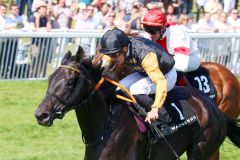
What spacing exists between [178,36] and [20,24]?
8.39m

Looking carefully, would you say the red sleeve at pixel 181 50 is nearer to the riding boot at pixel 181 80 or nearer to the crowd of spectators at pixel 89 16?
the riding boot at pixel 181 80

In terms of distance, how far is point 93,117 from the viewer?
6938mm

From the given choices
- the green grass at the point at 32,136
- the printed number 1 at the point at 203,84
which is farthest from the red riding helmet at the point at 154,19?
the green grass at the point at 32,136

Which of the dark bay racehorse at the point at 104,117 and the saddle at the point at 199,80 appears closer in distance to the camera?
the dark bay racehorse at the point at 104,117

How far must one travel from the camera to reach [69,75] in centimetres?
662

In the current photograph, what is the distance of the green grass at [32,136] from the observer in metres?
10.2

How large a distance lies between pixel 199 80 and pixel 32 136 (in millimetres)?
3123

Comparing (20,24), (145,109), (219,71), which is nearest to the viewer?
(145,109)

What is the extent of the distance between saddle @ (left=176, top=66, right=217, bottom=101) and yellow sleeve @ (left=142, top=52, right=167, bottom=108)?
6.25ft

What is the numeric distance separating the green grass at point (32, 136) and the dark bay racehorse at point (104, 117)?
7.70 feet

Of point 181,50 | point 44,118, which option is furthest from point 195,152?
point 44,118

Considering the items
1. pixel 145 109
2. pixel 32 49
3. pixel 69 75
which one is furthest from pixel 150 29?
pixel 32 49

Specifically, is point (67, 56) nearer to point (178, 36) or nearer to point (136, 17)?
point (178, 36)

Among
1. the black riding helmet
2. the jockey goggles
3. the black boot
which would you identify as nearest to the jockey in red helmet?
the jockey goggles
